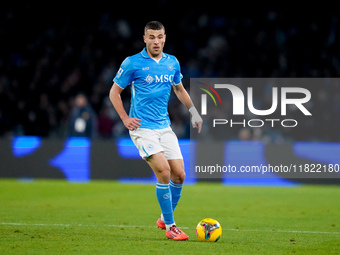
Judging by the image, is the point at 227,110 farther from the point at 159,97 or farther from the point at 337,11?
the point at 159,97

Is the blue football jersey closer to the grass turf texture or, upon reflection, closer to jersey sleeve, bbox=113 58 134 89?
jersey sleeve, bbox=113 58 134 89

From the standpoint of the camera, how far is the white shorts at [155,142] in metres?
7.45

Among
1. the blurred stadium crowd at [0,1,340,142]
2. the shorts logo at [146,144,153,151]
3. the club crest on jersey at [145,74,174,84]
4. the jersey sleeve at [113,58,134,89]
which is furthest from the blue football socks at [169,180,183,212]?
the blurred stadium crowd at [0,1,340,142]

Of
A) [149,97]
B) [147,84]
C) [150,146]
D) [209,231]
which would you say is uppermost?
[147,84]

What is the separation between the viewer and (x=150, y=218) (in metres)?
9.62

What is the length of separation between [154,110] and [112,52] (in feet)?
45.5

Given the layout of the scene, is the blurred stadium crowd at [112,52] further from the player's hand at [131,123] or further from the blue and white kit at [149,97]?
the player's hand at [131,123]

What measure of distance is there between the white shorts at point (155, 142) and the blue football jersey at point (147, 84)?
0.24ft

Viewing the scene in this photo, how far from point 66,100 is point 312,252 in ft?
44.4

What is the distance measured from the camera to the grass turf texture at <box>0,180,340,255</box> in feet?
22.7

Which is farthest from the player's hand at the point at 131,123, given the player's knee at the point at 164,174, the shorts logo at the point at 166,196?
the shorts logo at the point at 166,196

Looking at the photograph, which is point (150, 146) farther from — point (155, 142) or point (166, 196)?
point (166, 196)

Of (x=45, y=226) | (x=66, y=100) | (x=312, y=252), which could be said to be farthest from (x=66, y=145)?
(x=312, y=252)

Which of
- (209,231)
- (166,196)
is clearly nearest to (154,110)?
(166,196)
